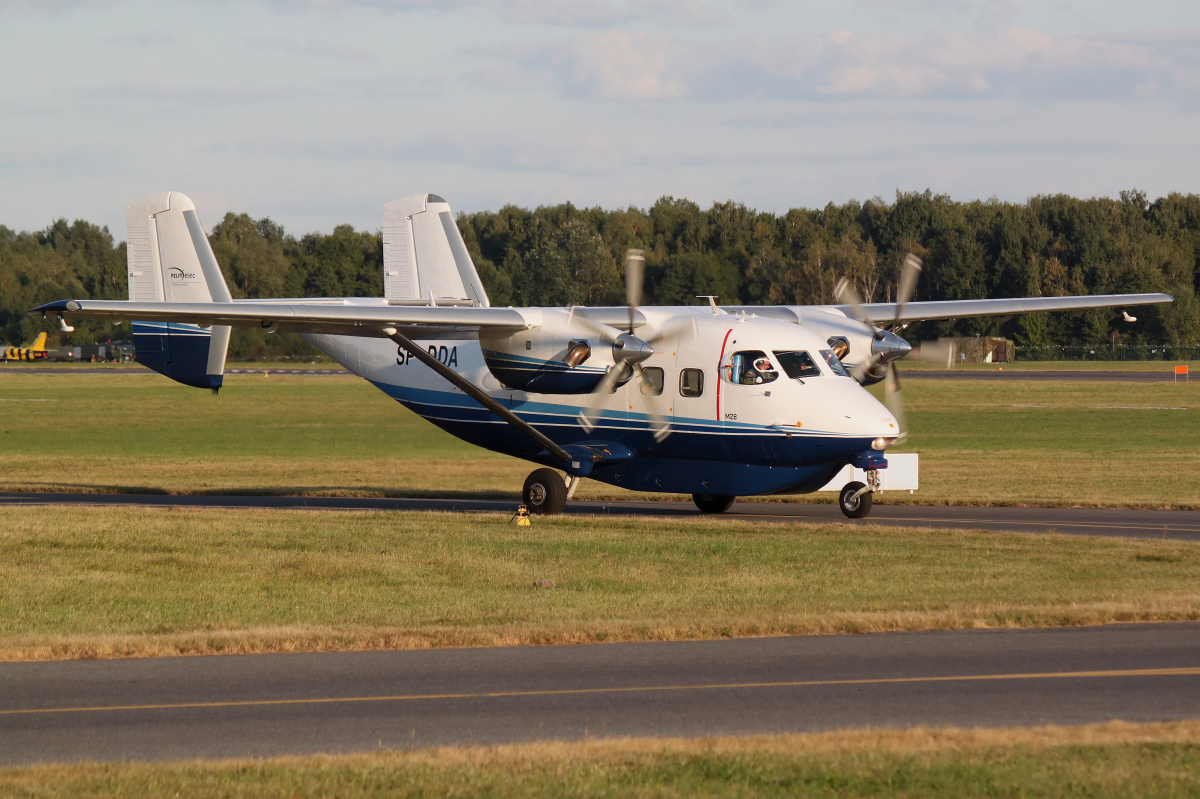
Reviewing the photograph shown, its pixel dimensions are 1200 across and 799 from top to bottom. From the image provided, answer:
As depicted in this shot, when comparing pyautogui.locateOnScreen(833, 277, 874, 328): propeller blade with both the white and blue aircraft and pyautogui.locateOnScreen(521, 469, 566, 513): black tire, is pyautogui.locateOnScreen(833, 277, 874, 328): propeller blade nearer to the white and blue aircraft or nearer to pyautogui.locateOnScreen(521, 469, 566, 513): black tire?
the white and blue aircraft

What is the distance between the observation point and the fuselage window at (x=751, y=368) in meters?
24.4

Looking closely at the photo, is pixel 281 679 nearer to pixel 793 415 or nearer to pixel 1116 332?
pixel 793 415

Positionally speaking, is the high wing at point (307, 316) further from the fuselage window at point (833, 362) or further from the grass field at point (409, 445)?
the grass field at point (409, 445)

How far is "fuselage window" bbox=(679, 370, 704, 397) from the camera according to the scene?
25203 millimetres

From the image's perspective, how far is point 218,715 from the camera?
35.4 feet

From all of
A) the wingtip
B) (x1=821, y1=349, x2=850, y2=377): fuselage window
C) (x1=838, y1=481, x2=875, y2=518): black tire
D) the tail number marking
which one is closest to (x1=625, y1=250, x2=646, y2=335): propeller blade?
(x1=821, y1=349, x2=850, y2=377): fuselage window

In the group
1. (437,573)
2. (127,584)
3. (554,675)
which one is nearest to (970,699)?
(554,675)

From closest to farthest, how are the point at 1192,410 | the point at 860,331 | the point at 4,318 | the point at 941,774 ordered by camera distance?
the point at 941,774 → the point at 860,331 → the point at 1192,410 → the point at 4,318

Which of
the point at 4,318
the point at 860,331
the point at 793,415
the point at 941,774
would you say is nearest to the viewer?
the point at 941,774

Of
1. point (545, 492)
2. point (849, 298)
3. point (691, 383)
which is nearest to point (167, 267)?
point (545, 492)

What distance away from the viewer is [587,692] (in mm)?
11508

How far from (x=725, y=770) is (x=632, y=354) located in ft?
52.6

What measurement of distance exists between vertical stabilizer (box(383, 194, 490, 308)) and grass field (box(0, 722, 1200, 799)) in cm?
2396

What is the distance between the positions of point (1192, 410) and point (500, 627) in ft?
170
